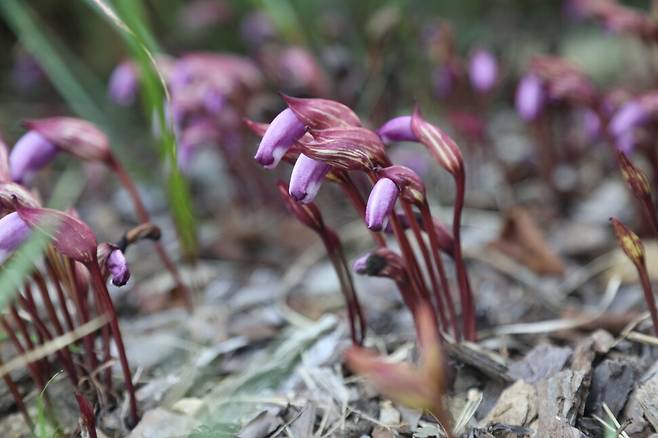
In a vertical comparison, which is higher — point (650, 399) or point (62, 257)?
point (62, 257)

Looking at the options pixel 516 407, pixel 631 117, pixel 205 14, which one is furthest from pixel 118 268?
pixel 205 14

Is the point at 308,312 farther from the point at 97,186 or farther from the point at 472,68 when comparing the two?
the point at 97,186

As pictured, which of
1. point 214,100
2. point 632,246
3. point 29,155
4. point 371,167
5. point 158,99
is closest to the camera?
point 371,167

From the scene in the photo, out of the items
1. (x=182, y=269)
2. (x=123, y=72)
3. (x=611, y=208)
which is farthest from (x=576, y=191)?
(x=123, y=72)

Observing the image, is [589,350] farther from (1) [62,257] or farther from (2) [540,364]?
(1) [62,257]

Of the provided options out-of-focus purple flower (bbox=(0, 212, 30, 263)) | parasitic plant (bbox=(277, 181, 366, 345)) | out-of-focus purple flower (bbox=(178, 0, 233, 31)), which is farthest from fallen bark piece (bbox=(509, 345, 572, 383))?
out-of-focus purple flower (bbox=(178, 0, 233, 31))

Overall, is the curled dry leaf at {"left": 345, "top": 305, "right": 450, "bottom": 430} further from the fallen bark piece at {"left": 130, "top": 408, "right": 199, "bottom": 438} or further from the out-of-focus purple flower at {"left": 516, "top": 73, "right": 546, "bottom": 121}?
the out-of-focus purple flower at {"left": 516, "top": 73, "right": 546, "bottom": 121}

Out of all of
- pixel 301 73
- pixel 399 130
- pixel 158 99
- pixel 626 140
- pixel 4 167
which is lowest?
pixel 626 140
